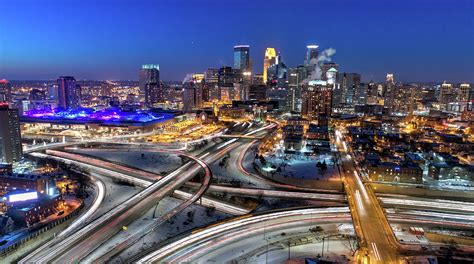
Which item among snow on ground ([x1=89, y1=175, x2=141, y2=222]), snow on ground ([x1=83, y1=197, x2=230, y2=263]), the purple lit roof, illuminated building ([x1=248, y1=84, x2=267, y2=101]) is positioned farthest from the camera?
illuminated building ([x1=248, y1=84, x2=267, y2=101])

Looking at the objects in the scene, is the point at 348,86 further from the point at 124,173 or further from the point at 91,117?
the point at 124,173

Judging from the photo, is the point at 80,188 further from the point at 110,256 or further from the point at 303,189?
the point at 303,189

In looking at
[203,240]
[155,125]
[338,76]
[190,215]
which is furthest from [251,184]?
[338,76]

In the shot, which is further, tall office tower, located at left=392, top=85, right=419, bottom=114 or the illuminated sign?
tall office tower, located at left=392, top=85, right=419, bottom=114

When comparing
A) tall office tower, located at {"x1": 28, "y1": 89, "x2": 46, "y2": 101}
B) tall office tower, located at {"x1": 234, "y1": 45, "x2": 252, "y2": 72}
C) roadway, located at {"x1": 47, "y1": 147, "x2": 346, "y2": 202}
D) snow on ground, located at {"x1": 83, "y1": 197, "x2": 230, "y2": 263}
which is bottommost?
snow on ground, located at {"x1": 83, "y1": 197, "x2": 230, "y2": 263}

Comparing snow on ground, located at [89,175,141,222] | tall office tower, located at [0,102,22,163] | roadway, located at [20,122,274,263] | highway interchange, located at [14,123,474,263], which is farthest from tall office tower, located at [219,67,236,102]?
snow on ground, located at [89,175,141,222]

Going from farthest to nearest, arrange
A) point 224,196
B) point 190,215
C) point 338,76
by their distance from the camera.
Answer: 1. point 338,76
2. point 224,196
3. point 190,215

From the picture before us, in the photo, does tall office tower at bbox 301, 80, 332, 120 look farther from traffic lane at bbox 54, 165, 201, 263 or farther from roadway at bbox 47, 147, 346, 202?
traffic lane at bbox 54, 165, 201, 263
